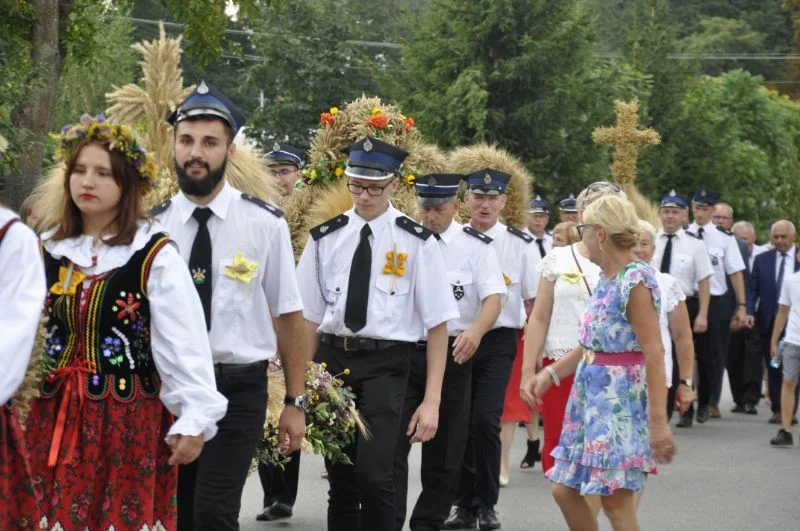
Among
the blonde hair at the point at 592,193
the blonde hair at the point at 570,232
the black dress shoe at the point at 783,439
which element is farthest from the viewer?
the black dress shoe at the point at 783,439

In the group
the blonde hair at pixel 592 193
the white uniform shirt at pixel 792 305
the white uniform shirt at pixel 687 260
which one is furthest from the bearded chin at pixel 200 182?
the white uniform shirt at pixel 687 260

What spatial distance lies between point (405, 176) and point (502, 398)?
5.16ft

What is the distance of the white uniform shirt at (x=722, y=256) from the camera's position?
1641 cm

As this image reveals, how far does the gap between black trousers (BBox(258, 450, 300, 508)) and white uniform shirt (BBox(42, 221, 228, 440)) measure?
4678 mm

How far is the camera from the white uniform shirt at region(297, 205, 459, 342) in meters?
7.55

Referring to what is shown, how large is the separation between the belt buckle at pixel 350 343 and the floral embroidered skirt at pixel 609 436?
45.8 inches

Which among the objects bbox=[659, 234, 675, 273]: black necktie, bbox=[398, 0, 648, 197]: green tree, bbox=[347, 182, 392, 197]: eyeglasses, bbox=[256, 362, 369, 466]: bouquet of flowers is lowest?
bbox=[256, 362, 369, 466]: bouquet of flowers

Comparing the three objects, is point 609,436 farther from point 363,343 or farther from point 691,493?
point 691,493

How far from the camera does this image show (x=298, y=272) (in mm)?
7801

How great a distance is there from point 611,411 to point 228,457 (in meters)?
1.88

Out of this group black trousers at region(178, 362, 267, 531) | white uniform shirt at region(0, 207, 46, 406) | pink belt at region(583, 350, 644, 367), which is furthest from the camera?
pink belt at region(583, 350, 644, 367)

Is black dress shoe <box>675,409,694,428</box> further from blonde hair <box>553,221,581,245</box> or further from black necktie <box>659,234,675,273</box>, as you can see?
blonde hair <box>553,221,581,245</box>

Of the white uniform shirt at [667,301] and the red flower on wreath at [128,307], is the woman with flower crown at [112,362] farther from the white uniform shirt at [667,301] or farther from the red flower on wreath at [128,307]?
the white uniform shirt at [667,301]

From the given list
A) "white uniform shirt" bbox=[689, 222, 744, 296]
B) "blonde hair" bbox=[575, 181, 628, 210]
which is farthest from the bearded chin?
"white uniform shirt" bbox=[689, 222, 744, 296]
